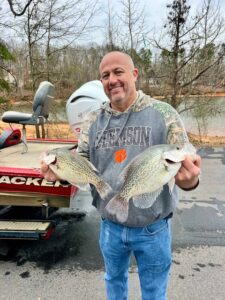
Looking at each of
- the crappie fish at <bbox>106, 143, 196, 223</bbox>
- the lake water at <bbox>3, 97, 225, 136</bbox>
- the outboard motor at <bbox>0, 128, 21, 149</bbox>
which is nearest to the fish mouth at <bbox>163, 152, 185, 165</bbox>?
the crappie fish at <bbox>106, 143, 196, 223</bbox>

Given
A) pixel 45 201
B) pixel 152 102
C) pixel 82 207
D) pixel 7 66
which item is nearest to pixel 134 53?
pixel 7 66

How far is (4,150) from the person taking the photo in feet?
14.1

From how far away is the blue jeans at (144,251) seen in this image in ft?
5.72

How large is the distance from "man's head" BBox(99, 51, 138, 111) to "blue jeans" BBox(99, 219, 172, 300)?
2.23ft

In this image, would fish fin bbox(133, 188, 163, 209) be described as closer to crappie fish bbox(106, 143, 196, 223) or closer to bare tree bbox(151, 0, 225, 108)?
crappie fish bbox(106, 143, 196, 223)

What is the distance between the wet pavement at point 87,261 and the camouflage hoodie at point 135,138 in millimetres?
1269

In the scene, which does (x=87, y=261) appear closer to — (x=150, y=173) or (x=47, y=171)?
(x=47, y=171)

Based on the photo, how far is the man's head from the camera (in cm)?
168

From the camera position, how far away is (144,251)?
5.77 feet

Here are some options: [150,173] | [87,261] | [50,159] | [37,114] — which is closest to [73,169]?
[50,159]

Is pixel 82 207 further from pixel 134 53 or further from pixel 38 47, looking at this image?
pixel 134 53

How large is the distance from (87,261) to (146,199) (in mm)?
1891

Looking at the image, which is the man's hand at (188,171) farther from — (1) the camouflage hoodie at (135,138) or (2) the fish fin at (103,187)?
(2) the fish fin at (103,187)

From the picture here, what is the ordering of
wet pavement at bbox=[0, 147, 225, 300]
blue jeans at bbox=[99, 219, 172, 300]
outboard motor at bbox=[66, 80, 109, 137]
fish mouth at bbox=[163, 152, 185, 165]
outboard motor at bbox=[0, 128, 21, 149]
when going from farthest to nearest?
outboard motor at bbox=[0, 128, 21, 149] → outboard motor at bbox=[66, 80, 109, 137] → wet pavement at bbox=[0, 147, 225, 300] → blue jeans at bbox=[99, 219, 172, 300] → fish mouth at bbox=[163, 152, 185, 165]
